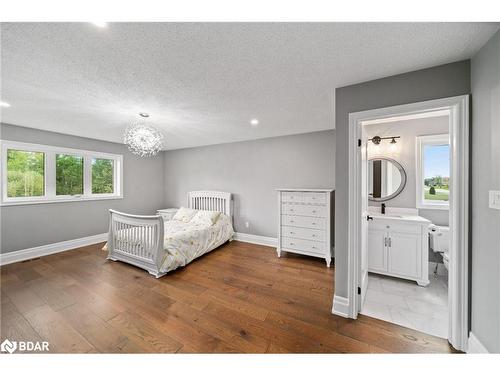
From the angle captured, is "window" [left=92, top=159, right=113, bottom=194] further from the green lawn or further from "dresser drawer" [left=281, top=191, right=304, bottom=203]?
the green lawn

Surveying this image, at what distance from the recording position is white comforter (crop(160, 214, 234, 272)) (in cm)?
269

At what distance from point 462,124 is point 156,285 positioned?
137 inches

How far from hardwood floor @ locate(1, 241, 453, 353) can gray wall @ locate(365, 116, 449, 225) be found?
1.74 meters

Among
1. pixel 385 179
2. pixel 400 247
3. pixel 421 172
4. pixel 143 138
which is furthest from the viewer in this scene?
pixel 385 179

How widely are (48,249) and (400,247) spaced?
583cm

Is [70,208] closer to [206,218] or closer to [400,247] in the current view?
[206,218]

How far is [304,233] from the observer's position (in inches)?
122

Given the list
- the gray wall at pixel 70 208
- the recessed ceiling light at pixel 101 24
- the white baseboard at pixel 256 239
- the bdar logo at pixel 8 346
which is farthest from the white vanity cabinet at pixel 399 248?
the gray wall at pixel 70 208

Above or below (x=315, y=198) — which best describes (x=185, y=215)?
below

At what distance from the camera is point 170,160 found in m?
5.24

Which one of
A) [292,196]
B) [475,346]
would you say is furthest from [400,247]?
[292,196]

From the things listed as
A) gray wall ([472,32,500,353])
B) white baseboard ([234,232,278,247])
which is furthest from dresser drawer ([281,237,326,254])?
gray wall ([472,32,500,353])

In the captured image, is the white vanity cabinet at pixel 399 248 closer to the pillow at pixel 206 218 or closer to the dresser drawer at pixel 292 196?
the dresser drawer at pixel 292 196
